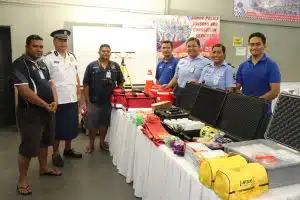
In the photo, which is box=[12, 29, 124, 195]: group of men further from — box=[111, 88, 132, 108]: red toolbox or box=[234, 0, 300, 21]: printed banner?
box=[234, 0, 300, 21]: printed banner

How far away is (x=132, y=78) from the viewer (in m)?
5.17

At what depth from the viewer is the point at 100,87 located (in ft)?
11.6

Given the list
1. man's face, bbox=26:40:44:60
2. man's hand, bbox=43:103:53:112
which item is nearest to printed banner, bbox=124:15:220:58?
man's face, bbox=26:40:44:60

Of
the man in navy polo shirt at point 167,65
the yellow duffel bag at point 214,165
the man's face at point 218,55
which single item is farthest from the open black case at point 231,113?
the man in navy polo shirt at point 167,65

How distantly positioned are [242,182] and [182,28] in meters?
4.61

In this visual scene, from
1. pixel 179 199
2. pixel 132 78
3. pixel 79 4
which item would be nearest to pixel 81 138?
pixel 132 78


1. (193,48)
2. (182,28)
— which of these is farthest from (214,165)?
(182,28)

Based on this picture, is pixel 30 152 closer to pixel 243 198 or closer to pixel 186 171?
pixel 186 171

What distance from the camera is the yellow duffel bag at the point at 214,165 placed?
135cm

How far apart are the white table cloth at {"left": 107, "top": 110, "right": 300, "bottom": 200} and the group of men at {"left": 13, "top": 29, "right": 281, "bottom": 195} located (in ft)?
1.26

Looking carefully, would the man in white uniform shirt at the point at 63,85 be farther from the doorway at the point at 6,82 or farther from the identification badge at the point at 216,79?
the doorway at the point at 6,82

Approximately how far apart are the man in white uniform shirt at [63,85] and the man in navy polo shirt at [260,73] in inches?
72.4

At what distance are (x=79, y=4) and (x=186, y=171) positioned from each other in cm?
417

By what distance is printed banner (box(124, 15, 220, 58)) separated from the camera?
5316 mm
